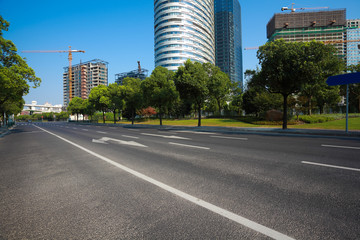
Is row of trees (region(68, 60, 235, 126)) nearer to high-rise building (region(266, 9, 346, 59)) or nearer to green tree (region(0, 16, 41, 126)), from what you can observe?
green tree (region(0, 16, 41, 126))

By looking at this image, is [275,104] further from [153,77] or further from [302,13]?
[302,13]

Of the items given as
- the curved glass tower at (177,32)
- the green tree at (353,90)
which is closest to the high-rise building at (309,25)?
the curved glass tower at (177,32)

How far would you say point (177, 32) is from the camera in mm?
88125

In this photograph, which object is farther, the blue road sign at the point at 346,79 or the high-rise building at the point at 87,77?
the high-rise building at the point at 87,77

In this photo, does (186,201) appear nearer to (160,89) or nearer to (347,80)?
(347,80)

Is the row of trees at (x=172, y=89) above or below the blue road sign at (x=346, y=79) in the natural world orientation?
above

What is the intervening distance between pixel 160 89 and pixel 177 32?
73271mm

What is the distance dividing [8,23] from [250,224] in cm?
2713

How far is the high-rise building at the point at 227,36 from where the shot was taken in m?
156

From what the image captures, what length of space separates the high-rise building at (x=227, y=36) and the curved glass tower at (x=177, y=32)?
213ft

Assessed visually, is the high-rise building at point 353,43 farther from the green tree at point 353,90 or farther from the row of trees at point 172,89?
the row of trees at point 172,89

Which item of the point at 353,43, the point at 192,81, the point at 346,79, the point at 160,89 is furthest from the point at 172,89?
the point at 353,43

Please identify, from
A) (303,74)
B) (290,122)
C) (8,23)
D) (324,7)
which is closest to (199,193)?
(303,74)

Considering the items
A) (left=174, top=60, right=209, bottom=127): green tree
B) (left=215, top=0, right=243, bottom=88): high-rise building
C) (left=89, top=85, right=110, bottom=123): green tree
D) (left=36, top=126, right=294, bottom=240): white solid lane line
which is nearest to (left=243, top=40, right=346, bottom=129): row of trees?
(left=174, top=60, right=209, bottom=127): green tree
